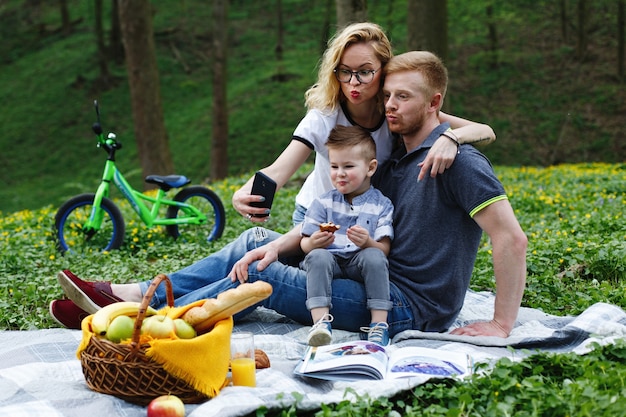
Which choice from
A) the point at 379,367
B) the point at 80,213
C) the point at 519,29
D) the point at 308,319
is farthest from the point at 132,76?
the point at 519,29

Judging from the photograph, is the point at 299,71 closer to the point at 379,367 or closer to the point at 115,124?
the point at 115,124

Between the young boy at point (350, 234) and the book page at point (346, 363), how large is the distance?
331mm

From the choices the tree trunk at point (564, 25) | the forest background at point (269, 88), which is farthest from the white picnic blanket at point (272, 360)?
the tree trunk at point (564, 25)

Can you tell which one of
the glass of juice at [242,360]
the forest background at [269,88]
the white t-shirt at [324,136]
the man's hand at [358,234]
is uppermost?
the white t-shirt at [324,136]

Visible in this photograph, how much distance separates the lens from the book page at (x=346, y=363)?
3279 millimetres

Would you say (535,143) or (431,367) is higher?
(431,367)

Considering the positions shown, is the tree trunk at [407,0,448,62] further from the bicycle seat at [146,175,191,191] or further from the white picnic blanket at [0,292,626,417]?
the white picnic blanket at [0,292,626,417]

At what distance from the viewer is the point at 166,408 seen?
2.89 meters

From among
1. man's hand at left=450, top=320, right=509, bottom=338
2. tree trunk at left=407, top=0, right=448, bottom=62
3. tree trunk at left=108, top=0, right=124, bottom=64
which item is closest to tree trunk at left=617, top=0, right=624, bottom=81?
tree trunk at left=407, top=0, right=448, bottom=62

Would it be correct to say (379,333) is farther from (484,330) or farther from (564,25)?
(564,25)

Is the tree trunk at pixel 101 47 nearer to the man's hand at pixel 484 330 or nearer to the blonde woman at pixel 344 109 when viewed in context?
the blonde woman at pixel 344 109

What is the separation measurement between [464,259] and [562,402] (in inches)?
55.1

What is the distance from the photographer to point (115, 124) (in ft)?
82.6

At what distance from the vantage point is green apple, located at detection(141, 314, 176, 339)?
3.11 m
